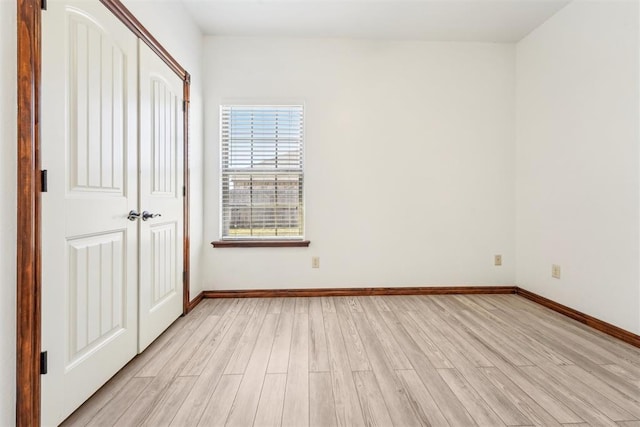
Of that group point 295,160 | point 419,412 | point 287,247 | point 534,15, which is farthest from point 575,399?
point 534,15

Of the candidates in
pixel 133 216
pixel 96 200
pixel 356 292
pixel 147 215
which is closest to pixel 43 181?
pixel 96 200

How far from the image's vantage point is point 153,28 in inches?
80.0

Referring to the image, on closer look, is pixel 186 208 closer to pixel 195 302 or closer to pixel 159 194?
pixel 159 194

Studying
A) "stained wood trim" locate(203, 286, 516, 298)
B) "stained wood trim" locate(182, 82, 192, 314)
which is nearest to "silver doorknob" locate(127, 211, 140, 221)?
"stained wood trim" locate(182, 82, 192, 314)

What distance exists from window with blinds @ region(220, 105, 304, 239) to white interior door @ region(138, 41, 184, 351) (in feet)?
2.08

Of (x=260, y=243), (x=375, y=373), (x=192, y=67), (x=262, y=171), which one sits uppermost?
(x=192, y=67)

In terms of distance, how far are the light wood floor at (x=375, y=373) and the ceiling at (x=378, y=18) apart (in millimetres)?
2671

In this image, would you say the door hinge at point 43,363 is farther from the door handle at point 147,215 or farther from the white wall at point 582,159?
the white wall at point 582,159

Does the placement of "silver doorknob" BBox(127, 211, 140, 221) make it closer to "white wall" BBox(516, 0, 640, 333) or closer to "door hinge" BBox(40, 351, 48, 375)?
"door hinge" BBox(40, 351, 48, 375)

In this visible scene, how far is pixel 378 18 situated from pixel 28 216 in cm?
292

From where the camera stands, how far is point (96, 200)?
4.84 ft

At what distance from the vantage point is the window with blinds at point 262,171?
3.05m

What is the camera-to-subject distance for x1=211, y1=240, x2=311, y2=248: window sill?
300 centimetres

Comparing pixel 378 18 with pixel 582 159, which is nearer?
pixel 582 159
